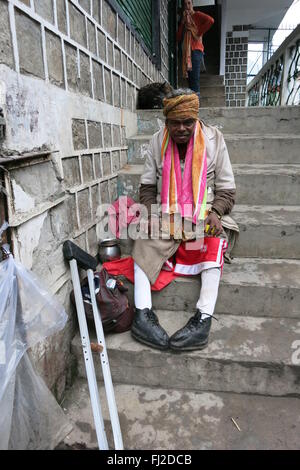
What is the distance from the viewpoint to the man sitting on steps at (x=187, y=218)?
80.4 inches

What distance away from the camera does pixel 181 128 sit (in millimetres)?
2162

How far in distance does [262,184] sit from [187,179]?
103 cm

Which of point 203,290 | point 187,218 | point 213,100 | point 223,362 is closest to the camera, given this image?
point 223,362

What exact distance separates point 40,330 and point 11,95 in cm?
103

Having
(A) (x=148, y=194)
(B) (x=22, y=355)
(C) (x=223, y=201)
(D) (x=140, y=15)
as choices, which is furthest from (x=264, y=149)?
(B) (x=22, y=355)

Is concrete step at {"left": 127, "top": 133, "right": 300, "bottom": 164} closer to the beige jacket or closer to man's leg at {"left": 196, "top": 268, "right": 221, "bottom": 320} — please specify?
the beige jacket

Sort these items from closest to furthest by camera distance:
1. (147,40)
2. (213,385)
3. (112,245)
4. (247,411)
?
(247,411)
(213,385)
(112,245)
(147,40)

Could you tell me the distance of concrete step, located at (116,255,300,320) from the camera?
2.17 meters

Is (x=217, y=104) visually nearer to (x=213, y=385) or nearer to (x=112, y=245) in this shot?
(x=112, y=245)

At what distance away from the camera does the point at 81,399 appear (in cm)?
193

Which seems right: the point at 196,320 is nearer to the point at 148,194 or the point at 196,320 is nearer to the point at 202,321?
the point at 202,321

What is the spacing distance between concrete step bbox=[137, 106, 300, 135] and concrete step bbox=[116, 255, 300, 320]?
2.05m

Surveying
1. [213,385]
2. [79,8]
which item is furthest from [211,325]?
[79,8]

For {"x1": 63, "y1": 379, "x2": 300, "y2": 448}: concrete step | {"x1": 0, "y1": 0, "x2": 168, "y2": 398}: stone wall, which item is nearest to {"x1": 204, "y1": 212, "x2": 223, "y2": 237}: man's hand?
{"x1": 0, "y1": 0, "x2": 168, "y2": 398}: stone wall
